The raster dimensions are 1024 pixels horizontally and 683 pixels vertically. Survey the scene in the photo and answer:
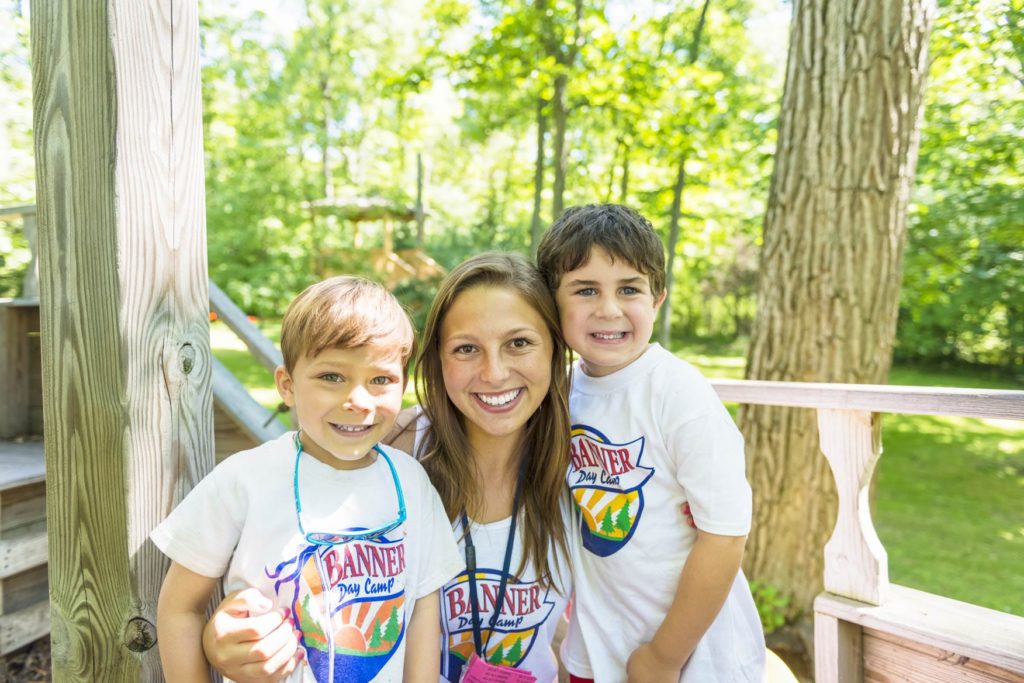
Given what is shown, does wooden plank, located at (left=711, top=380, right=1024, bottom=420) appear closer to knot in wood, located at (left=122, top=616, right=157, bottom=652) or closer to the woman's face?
the woman's face

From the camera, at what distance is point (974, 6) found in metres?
4.75

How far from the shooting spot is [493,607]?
1754mm

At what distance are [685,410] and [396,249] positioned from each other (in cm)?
1952

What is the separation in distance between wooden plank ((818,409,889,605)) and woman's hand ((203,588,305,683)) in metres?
1.69

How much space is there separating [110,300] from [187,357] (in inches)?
8.0

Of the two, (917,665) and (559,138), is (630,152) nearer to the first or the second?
(559,138)

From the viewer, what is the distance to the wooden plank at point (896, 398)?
1.71m

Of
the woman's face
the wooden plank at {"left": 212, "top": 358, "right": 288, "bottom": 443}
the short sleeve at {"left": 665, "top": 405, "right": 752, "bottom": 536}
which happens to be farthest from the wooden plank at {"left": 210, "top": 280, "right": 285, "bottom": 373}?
the short sleeve at {"left": 665, "top": 405, "right": 752, "bottom": 536}

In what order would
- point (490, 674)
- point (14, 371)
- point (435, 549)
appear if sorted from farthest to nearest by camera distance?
1. point (14, 371)
2. point (490, 674)
3. point (435, 549)

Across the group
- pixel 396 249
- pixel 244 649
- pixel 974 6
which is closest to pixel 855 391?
pixel 244 649

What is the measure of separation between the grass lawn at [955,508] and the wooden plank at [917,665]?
209 centimetres

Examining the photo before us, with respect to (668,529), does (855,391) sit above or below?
above

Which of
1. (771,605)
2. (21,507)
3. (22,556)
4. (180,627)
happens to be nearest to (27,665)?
(22,556)

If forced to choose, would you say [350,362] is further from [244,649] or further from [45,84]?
[45,84]
